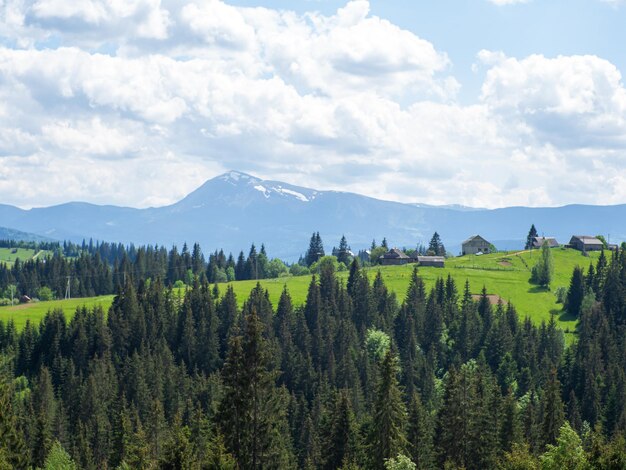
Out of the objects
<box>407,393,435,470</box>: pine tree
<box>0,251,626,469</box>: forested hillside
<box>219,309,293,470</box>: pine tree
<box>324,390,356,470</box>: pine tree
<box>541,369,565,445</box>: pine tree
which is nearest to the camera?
<box>219,309,293,470</box>: pine tree

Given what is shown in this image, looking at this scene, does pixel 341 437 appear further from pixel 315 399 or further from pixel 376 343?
pixel 376 343

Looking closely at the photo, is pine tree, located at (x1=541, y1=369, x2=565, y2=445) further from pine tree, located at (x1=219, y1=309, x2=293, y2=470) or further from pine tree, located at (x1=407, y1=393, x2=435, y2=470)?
pine tree, located at (x1=219, y1=309, x2=293, y2=470)

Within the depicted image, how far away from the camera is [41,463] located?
344 ft

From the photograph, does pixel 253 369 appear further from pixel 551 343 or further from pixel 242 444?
pixel 551 343

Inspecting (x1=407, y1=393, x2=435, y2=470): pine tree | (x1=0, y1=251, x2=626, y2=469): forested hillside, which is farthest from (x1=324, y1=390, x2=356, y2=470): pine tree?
(x1=407, y1=393, x2=435, y2=470): pine tree

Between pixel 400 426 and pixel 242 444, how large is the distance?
51.6 ft

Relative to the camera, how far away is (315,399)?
154 meters

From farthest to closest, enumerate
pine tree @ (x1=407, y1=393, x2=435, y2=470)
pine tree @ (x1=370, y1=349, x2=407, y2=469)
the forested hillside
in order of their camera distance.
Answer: pine tree @ (x1=407, y1=393, x2=435, y2=470) < pine tree @ (x1=370, y1=349, x2=407, y2=469) < the forested hillside

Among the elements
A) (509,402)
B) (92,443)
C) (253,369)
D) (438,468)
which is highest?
(253,369)

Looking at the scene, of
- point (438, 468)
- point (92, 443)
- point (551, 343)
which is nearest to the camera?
point (438, 468)

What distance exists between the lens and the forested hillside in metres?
63.7

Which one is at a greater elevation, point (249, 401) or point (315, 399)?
point (249, 401)

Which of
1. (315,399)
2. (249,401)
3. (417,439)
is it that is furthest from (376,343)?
(249,401)

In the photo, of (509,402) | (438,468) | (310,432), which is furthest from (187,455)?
(310,432)
